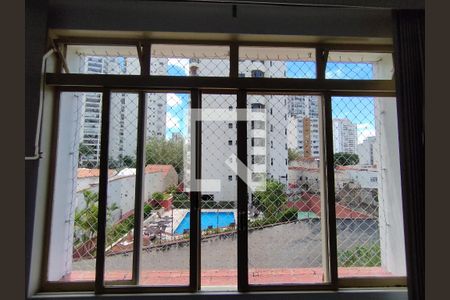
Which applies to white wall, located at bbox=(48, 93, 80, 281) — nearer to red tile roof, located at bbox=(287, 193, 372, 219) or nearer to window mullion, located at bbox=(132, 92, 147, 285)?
window mullion, located at bbox=(132, 92, 147, 285)

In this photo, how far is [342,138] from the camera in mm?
2559

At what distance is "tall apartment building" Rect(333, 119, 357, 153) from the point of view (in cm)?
255

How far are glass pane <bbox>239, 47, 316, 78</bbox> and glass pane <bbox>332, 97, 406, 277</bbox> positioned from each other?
1.38 feet

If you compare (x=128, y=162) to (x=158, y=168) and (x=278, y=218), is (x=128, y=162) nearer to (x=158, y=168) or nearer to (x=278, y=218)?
(x=158, y=168)

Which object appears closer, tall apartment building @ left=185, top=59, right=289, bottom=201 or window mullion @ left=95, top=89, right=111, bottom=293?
window mullion @ left=95, top=89, right=111, bottom=293

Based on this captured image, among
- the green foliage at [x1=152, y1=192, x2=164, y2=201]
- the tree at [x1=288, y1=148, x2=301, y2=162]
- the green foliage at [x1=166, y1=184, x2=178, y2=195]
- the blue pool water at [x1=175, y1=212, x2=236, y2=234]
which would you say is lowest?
the blue pool water at [x1=175, y1=212, x2=236, y2=234]

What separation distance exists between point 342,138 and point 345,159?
0.20 m

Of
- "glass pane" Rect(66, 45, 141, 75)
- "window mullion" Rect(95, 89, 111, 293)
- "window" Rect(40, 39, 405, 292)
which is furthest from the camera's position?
"glass pane" Rect(66, 45, 141, 75)

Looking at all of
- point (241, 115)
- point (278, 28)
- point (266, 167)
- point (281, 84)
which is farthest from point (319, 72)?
point (266, 167)

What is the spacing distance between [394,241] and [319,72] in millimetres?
1692

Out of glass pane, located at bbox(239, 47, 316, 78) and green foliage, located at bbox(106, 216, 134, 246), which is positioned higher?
glass pane, located at bbox(239, 47, 316, 78)

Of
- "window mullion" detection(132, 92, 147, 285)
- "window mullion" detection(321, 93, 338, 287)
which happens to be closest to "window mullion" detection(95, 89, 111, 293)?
"window mullion" detection(132, 92, 147, 285)

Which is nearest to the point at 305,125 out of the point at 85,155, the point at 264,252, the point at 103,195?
the point at 264,252

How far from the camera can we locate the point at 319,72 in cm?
256
